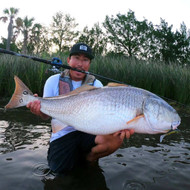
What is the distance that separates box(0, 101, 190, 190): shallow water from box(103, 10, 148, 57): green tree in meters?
35.7

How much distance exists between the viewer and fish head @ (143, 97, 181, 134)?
2164mm

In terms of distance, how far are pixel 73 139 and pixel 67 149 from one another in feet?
0.52

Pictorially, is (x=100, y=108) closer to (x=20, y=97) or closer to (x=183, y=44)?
(x=20, y=97)

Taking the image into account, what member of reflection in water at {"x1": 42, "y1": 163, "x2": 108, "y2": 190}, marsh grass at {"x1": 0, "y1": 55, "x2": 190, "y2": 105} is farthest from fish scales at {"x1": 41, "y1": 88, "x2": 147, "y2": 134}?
marsh grass at {"x1": 0, "y1": 55, "x2": 190, "y2": 105}

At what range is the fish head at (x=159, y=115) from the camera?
216cm

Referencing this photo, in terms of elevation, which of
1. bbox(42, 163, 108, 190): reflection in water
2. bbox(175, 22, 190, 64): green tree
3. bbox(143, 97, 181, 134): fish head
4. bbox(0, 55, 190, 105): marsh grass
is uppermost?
bbox(175, 22, 190, 64): green tree

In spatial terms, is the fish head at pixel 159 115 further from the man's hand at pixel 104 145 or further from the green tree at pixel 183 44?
the green tree at pixel 183 44

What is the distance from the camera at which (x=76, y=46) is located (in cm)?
318

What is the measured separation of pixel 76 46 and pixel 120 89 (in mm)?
1287

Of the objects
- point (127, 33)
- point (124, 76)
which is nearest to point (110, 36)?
point (127, 33)

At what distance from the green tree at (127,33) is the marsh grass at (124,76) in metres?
31.2

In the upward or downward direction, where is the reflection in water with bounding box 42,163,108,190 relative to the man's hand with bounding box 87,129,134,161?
downward

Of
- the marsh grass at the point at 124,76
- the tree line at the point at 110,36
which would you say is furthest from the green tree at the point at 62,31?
the marsh grass at the point at 124,76

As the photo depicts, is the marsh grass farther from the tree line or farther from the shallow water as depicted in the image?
the tree line
